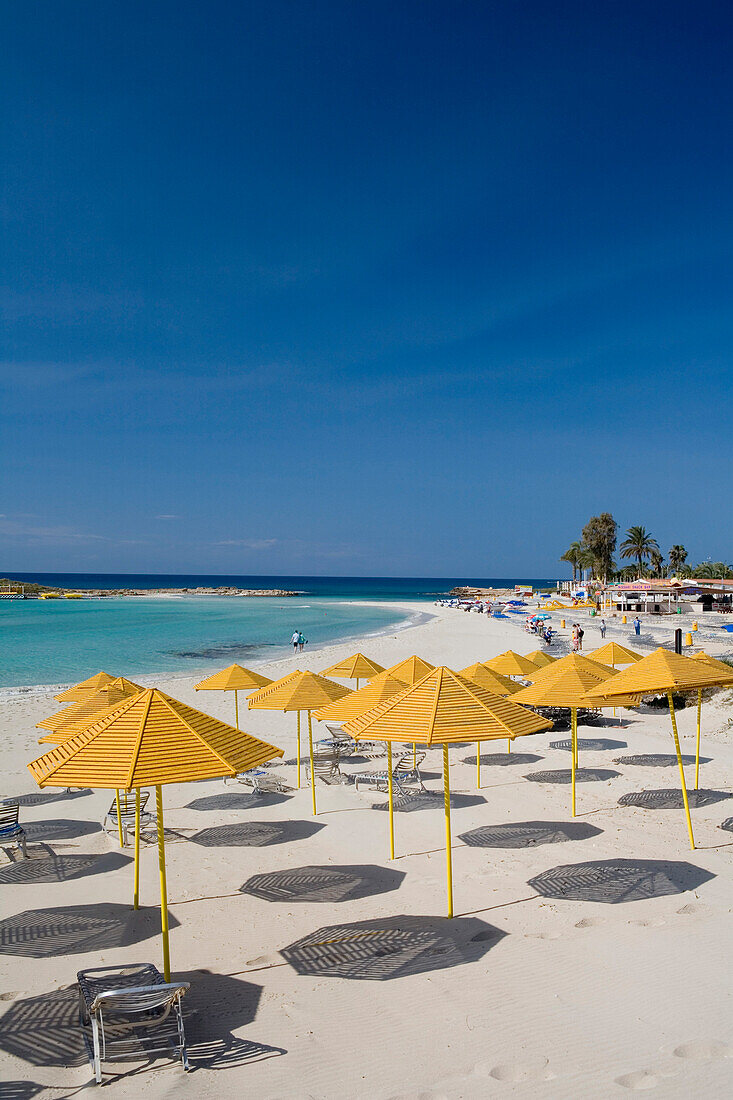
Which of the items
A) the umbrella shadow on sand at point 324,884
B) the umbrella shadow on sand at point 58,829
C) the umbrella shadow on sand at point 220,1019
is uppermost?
the umbrella shadow on sand at point 220,1019

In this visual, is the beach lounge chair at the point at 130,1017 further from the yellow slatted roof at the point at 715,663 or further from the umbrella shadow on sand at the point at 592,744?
the umbrella shadow on sand at the point at 592,744

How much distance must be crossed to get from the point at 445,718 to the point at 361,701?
8.68ft

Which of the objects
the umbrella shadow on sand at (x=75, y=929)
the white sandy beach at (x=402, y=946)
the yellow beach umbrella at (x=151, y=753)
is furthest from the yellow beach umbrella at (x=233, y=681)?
the yellow beach umbrella at (x=151, y=753)

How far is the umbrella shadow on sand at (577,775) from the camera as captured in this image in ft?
40.1

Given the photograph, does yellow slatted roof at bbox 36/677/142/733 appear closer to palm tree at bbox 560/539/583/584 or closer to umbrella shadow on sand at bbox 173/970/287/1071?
umbrella shadow on sand at bbox 173/970/287/1071

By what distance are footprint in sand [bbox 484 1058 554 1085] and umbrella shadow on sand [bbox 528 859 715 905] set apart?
2837mm

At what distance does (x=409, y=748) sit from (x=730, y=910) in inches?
385

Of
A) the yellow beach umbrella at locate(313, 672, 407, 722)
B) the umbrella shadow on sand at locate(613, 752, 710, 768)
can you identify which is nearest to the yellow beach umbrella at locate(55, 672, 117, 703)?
the yellow beach umbrella at locate(313, 672, 407, 722)

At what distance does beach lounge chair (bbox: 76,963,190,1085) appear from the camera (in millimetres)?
4586

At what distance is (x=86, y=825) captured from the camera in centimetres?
1045

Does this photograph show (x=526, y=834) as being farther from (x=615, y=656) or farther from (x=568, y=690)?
(x=615, y=656)

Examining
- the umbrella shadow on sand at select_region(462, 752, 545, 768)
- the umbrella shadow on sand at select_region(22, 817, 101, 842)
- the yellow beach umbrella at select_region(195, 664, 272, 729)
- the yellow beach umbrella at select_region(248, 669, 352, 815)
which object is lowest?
the umbrella shadow on sand at select_region(462, 752, 545, 768)

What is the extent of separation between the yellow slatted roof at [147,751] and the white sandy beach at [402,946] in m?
1.89

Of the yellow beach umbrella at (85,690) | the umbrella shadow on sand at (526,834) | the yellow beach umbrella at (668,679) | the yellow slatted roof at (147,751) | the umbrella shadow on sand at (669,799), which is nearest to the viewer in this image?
the yellow slatted roof at (147,751)
